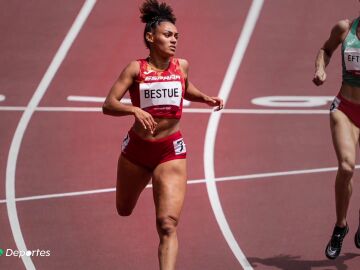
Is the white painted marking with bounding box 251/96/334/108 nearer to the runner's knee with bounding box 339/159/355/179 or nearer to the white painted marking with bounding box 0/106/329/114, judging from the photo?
the white painted marking with bounding box 0/106/329/114

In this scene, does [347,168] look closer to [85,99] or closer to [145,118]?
[145,118]

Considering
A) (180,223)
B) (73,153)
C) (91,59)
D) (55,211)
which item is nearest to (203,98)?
(180,223)

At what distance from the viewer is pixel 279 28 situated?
14.1 metres

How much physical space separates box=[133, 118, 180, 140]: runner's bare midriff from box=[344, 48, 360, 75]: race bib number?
169 centimetres

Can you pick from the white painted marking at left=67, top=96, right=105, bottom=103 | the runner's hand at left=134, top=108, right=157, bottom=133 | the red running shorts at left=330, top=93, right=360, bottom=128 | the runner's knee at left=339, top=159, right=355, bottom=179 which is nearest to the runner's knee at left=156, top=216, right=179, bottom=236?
the runner's hand at left=134, top=108, right=157, bottom=133

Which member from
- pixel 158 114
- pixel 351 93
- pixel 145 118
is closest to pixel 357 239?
pixel 351 93

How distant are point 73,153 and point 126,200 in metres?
3.16

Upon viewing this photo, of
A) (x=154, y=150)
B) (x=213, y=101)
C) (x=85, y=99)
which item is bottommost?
(x=85, y=99)

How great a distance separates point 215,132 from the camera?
36.6ft

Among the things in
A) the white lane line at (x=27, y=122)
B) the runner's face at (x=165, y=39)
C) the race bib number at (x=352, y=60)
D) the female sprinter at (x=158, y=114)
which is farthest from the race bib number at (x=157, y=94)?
the white lane line at (x=27, y=122)

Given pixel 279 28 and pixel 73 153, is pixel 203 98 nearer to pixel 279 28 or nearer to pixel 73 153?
pixel 73 153

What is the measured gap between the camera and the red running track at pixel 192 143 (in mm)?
8516

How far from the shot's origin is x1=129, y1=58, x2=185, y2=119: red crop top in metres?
6.98

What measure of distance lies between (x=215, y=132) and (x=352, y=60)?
3.78 m
